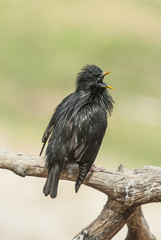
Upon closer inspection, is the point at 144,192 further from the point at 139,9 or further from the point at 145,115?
the point at 139,9

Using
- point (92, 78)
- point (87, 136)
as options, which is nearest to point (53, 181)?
point (87, 136)

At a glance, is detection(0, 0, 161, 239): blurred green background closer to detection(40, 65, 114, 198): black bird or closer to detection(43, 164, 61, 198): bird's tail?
detection(40, 65, 114, 198): black bird

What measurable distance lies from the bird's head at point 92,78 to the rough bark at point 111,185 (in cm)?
82

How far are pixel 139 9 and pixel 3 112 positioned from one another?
8.79m

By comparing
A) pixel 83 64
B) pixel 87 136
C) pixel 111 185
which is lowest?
pixel 111 185

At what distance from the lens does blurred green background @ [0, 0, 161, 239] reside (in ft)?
52.9

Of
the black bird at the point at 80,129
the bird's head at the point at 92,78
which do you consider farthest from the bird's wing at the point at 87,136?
the bird's head at the point at 92,78

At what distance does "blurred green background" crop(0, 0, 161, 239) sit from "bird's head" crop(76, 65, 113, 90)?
785 cm

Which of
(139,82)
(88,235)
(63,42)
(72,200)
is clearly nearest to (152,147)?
(72,200)

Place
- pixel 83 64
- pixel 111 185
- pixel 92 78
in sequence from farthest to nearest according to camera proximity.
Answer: pixel 83 64 < pixel 92 78 < pixel 111 185

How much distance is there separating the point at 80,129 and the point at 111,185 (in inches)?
24.3

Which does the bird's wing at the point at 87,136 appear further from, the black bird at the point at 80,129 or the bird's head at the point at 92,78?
the bird's head at the point at 92,78

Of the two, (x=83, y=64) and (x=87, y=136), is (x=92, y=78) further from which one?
(x=83, y=64)

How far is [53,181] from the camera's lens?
21.5ft
